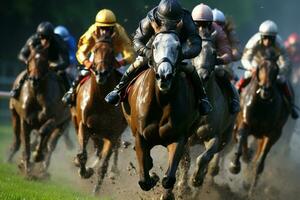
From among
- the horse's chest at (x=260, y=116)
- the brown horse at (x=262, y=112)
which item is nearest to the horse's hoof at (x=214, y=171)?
the brown horse at (x=262, y=112)

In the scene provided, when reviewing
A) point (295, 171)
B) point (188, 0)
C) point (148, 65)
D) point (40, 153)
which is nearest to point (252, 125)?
point (295, 171)

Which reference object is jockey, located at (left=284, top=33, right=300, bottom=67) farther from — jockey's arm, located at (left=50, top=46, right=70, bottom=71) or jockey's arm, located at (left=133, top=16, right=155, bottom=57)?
jockey's arm, located at (left=133, top=16, right=155, bottom=57)

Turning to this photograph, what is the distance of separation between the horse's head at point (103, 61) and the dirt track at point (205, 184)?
128 cm

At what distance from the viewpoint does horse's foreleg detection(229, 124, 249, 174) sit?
14.1 metres

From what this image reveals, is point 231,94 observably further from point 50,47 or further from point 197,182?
point 50,47

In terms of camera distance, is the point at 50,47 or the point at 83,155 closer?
the point at 83,155

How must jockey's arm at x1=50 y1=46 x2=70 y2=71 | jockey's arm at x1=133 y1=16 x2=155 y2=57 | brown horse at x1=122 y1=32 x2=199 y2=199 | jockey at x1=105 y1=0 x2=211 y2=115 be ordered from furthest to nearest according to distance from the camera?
jockey's arm at x1=50 y1=46 x2=70 y2=71 → jockey's arm at x1=133 y1=16 x2=155 y2=57 → brown horse at x1=122 y1=32 x2=199 y2=199 → jockey at x1=105 y1=0 x2=211 y2=115

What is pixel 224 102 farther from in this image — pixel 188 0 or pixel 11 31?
pixel 188 0

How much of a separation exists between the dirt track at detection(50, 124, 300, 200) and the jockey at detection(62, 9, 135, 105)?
1461mm

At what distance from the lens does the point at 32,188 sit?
1212cm

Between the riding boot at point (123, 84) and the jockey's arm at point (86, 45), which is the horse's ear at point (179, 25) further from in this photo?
the jockey's arm at point (86, 45)

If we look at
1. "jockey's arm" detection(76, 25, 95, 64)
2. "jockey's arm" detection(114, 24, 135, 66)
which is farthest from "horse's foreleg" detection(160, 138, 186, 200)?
"jockey's arm" detection(76, 25, 95, 64)

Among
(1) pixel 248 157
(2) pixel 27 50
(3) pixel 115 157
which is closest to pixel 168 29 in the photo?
(3) pixel 115 157

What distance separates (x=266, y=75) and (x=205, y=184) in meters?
2.34
